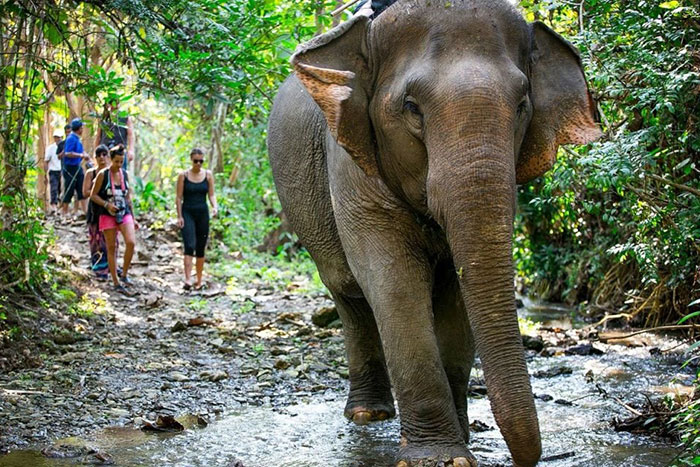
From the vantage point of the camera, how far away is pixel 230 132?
21000 mm

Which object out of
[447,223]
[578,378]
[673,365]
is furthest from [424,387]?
[673,365]

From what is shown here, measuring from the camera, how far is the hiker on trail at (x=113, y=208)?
1226cm

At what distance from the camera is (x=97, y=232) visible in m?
13.1

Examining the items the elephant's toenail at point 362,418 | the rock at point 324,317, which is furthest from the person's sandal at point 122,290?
the elephant's toenail at point 362,418

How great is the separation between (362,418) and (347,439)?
567 millimetres

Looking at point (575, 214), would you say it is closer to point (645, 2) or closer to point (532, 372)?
point (532, 372)

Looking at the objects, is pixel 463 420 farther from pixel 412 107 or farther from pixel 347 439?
pixel 412 107

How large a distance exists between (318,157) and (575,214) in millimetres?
5578

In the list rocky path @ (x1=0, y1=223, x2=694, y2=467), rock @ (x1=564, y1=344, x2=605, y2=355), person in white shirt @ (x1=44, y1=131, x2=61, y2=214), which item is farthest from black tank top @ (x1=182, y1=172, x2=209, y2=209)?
rock @ (x1=564, y1=344, x2=605, y2=355)

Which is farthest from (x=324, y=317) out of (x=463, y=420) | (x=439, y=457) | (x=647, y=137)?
(x=439, y=457)

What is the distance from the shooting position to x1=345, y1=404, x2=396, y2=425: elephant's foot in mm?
6352

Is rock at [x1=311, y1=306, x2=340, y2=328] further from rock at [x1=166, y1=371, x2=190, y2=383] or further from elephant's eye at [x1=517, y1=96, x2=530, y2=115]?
elephant's eye at [x1=517, y1=96, x2=530, y2=115]

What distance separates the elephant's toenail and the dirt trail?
74 centimetres

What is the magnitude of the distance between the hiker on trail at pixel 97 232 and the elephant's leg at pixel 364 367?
6.46 meters
